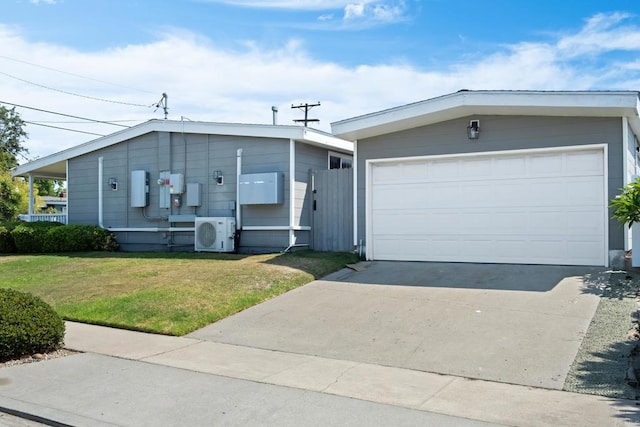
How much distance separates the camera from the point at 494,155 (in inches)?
448

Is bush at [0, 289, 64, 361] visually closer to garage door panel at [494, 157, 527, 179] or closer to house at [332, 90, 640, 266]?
house at [332, 90, 640, 266]

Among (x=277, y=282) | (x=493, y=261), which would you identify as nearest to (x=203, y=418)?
(x=277, y=282)

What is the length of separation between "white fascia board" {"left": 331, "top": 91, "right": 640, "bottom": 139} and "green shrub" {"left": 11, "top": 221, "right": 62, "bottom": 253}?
34.0 feet

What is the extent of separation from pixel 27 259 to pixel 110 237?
8.15 ft

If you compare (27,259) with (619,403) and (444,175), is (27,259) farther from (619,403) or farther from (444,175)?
(619,403)

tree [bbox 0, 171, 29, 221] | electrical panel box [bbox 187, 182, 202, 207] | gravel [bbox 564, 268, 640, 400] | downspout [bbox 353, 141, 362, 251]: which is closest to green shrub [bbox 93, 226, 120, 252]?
electrical panel box [bbox 187, 182, 202, 207]

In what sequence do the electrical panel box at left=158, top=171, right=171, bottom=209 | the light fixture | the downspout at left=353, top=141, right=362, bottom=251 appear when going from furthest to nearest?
the electrical panel box at left=158, top=171, right=171, bottom=209
the downspout at left=353, top=141, right=362, bottom=251
the light fixture

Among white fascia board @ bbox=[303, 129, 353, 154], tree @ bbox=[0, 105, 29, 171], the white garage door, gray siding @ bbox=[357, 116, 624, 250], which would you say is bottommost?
the white garage door

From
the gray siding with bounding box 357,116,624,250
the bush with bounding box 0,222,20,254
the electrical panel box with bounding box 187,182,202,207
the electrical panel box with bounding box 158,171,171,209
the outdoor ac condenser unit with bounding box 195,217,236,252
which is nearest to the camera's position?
the gray siding with bounding box 357,116,624,250

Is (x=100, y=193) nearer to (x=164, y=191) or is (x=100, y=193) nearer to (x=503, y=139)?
(x=164, y=191)

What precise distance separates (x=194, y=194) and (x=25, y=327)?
8658mm

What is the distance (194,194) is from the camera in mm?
15609

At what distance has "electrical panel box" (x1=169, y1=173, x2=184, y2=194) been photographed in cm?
1580

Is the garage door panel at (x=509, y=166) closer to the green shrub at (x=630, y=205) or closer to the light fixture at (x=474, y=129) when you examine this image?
the light fixture at (x=474, y=129)
